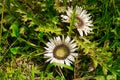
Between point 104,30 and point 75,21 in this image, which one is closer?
point 75,21

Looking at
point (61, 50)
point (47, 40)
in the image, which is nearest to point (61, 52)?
point (61, 50)

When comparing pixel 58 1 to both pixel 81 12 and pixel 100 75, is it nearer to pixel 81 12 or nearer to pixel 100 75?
pixel 81 12

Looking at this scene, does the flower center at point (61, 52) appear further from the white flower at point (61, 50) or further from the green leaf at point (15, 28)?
the green leaf at point (15, 28)

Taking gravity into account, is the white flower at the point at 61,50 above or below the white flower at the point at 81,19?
below

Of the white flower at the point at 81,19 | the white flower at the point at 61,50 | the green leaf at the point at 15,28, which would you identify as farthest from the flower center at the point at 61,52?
the green leaf at the point at 15,28

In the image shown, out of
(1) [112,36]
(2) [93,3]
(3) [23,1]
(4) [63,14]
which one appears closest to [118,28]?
(1) [112,36]

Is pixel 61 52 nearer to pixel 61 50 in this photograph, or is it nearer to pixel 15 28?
pixel 61 50
